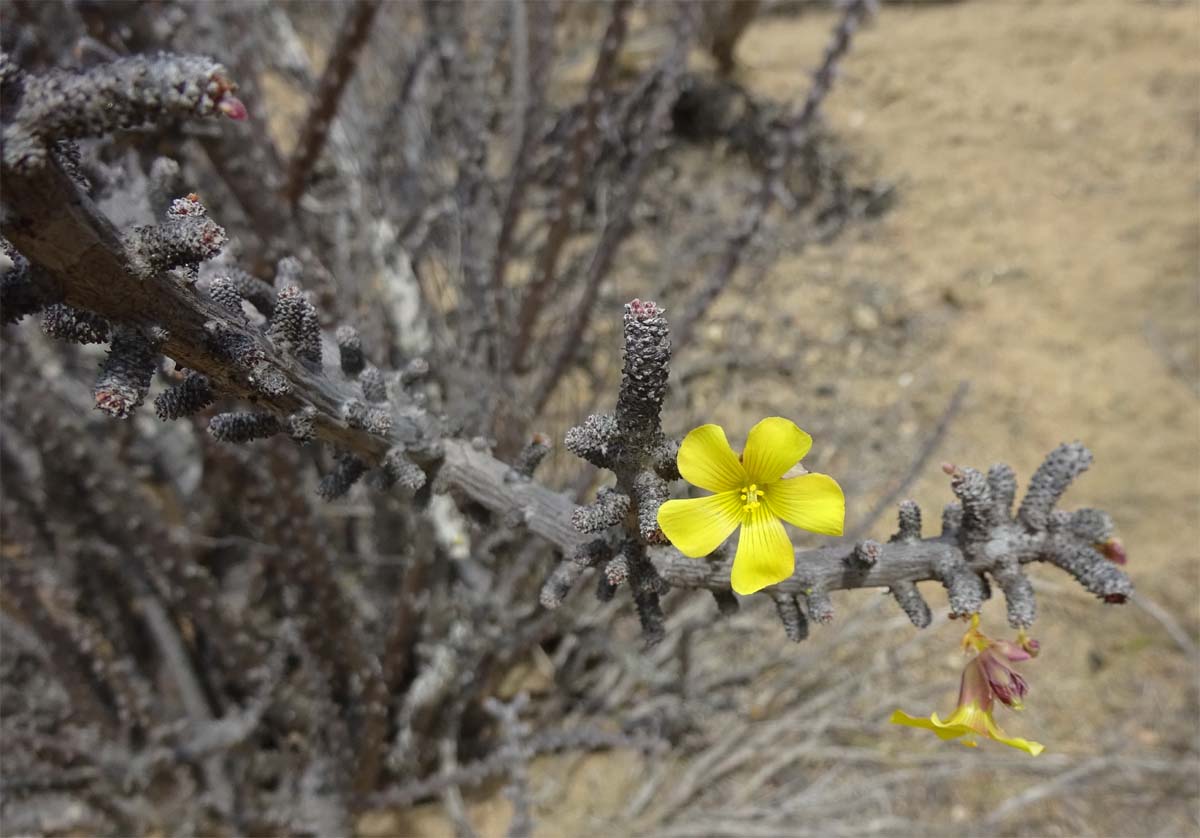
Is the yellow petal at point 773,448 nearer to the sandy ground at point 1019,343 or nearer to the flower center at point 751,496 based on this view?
the flower center at point 751,496

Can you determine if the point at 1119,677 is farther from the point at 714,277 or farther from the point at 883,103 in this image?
the point at 883,103

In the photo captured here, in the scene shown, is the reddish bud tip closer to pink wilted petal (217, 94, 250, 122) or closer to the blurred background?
the blurred background

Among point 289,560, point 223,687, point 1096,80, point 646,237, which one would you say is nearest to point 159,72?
point 289,560

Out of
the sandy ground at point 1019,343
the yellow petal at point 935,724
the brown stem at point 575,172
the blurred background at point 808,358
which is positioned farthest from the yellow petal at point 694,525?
the sandy ground at point 1019,343

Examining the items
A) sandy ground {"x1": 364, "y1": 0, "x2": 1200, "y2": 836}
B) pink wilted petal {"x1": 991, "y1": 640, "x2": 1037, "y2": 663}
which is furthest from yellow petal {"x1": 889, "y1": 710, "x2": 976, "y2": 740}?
sandy ground {"x1": 364, "y1": 0, "x2": 1200, "y2": 836}

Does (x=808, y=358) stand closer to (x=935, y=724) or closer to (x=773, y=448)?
(x=935, y=724)

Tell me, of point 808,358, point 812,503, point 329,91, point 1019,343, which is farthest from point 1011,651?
point 1019,343

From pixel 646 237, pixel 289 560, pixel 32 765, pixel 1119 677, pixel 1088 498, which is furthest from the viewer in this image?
pixel 646 237
